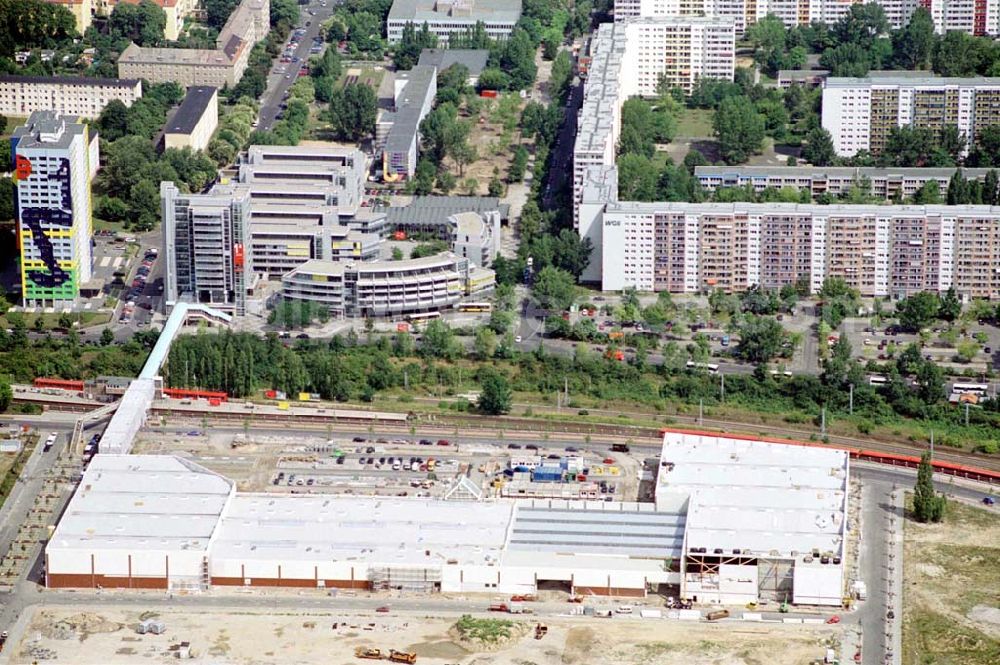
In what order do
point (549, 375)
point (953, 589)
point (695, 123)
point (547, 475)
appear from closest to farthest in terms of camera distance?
point (953, 589), point (547, 475), point (549, 375), point (695, 123)

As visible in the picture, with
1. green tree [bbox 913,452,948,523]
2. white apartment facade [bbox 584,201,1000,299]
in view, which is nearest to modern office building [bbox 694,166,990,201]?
white apartment facade [bbox 584,201,1000,299]

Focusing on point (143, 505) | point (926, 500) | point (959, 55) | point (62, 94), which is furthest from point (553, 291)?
point (959, 55)

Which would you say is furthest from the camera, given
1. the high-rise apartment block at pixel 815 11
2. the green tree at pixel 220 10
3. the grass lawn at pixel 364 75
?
the green tree at pixel 220 10

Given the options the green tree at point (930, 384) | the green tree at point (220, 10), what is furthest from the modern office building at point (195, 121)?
the green tree at point (930, 384)

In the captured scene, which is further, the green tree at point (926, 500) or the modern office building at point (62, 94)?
the modern office building at point (62, 94)

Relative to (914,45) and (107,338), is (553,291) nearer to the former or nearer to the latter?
(107,338)

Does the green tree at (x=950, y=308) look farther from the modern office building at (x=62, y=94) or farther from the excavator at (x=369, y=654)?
the modern office building at (x=62, y=94)
